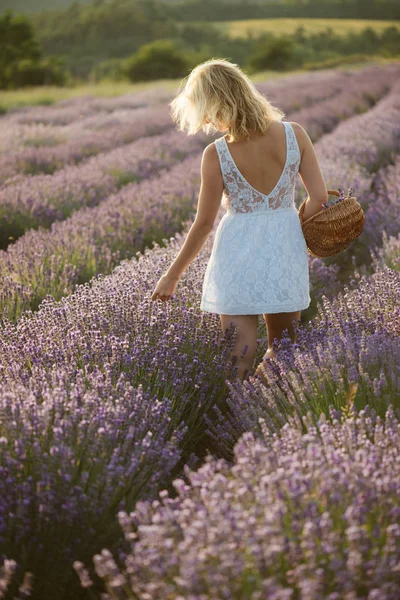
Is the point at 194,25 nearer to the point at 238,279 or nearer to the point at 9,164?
the point at 9,164

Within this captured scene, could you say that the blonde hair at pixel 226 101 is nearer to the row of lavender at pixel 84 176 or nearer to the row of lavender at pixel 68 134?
the row of lavender at pixel 84 176

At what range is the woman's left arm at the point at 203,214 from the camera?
291 cm

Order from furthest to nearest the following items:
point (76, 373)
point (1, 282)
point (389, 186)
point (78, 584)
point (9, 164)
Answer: point (9, 164)
point (389, 186)
point (1, 282)
point (76, 373)
point (78, 584)

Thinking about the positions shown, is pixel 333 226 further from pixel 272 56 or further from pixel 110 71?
pixel 272 56

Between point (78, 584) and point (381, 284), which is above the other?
point (381, 284)

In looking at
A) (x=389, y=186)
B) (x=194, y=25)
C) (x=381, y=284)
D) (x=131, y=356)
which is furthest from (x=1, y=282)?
(x=194, y=25)

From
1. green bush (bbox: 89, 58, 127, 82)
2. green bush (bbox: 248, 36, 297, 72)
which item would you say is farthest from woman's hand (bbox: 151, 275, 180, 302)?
green bush (bbox: 248, 36, 297, 72)

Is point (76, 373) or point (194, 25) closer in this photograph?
point (76, 373)

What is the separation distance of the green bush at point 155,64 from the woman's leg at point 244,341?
147 feet

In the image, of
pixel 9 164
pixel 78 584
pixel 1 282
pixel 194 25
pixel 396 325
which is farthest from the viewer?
pixel 194 25

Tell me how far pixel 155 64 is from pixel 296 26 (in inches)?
1483

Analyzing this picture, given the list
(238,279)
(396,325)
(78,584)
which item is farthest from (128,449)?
(396,325)

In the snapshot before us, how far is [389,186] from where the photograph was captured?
6406 mm

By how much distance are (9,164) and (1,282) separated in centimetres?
515
